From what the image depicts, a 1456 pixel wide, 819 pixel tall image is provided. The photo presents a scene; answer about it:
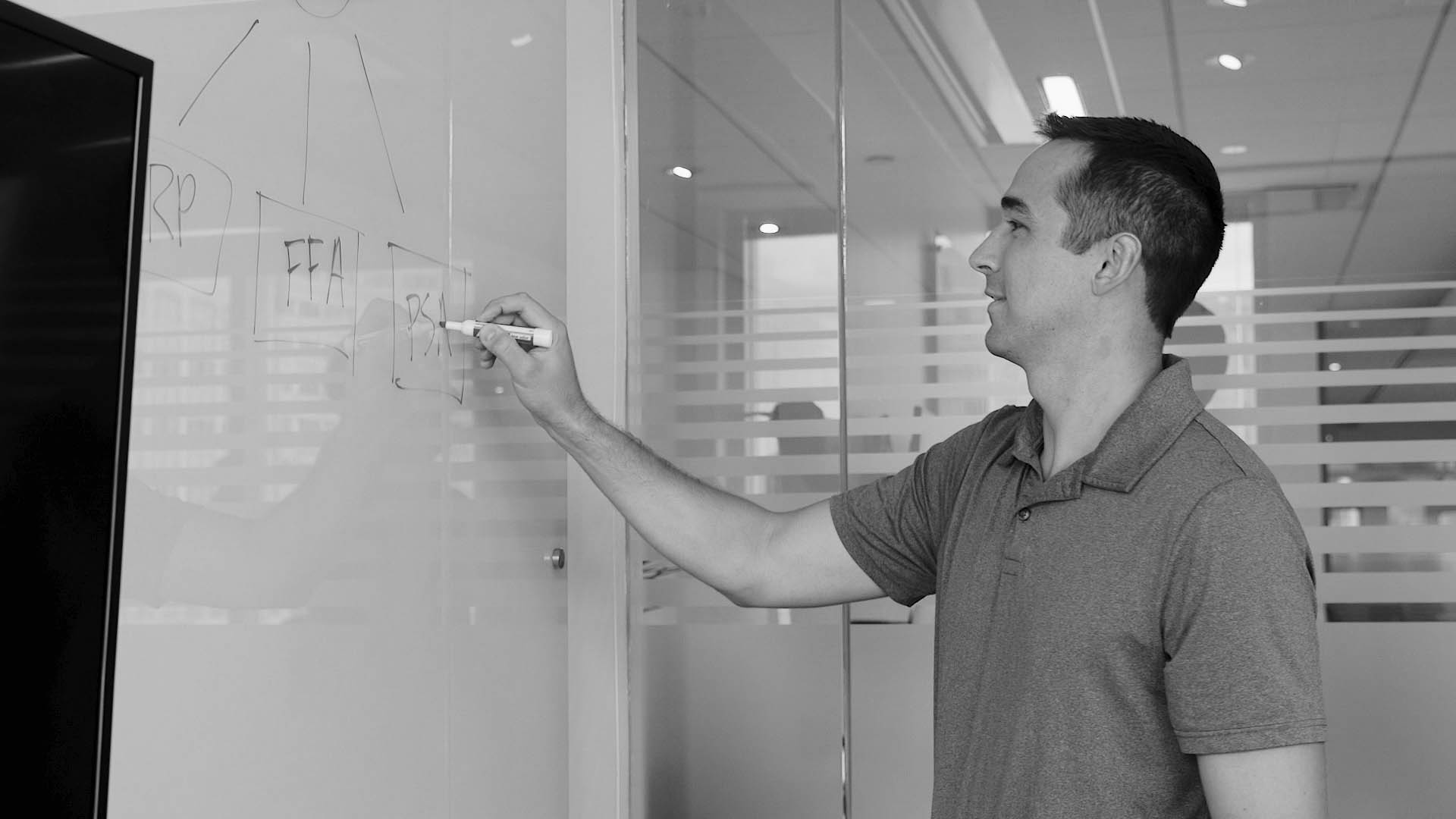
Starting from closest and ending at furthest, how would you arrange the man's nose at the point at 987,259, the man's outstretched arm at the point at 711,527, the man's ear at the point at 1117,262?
the man's ear at the point at 1117,262 < the man's nose at the point at 987,259 < the man's outstretched arm at the point at 711,527

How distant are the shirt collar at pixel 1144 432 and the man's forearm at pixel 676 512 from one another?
0.56 metres

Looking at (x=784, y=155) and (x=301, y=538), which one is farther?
(x=784, y=155)

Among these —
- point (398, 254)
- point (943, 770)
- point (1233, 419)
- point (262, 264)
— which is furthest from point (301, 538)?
point (1233, 419)

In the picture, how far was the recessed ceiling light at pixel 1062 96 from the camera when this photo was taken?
2.42m

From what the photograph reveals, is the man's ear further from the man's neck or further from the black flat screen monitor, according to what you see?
the black flat screen monitor

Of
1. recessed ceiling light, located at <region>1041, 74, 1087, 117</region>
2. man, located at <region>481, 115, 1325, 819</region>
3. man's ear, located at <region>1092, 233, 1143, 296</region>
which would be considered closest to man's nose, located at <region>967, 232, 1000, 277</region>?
man, located at <region>481, 115, 1325, 819</region>

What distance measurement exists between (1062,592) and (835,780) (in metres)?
1.17

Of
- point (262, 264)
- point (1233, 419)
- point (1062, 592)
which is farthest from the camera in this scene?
point (1233, 419)

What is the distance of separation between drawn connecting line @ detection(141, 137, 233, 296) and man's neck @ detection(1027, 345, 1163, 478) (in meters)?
0.94

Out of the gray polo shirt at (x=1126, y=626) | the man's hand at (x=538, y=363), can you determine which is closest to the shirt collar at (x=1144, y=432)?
the gray polo shirt at (x=1126, y=626)

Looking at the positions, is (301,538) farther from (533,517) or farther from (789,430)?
(789,430)

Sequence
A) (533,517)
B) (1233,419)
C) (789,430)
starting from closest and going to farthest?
(533,517) → (1233,419) → (789,430)

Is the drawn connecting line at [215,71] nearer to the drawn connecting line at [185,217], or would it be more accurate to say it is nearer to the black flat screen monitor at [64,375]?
the drawn connecting line at [185,217]

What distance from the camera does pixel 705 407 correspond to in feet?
8.35
